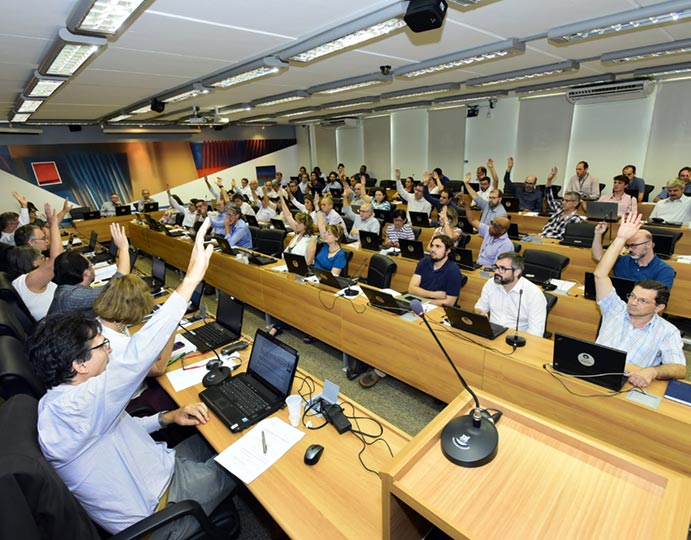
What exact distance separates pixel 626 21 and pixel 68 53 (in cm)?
488

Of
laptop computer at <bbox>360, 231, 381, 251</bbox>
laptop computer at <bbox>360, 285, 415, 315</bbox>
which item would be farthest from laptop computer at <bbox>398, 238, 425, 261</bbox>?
laptop computer at <bbox>360, 285, 415, 315</bbox>

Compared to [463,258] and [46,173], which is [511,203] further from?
[46,173]

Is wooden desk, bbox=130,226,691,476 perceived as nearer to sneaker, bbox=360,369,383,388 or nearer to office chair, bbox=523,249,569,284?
sneaker, bbox=360,369,383,388

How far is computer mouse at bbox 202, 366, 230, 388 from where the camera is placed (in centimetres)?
221

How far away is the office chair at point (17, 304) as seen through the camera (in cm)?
324

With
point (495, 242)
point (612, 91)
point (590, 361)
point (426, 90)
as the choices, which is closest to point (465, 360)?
point (590, 361)

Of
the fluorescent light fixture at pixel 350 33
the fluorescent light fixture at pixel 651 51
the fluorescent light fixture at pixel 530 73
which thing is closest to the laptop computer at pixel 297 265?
the fluorescent light fixture at pixel 350 33

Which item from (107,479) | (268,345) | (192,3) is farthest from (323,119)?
(107,479)

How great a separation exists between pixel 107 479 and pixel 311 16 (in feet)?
10.6

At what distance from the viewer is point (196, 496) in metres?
1.73

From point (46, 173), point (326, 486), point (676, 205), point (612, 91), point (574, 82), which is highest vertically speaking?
point (574, 82)

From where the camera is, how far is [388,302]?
10.1 feet

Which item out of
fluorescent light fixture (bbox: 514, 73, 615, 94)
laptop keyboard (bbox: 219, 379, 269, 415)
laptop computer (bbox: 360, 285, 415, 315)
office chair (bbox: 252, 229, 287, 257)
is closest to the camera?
laptop keyboard (bbox: 219, 379, 269, 415)

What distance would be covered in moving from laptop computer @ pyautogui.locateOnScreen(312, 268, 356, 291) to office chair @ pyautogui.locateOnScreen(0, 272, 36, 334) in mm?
2629
